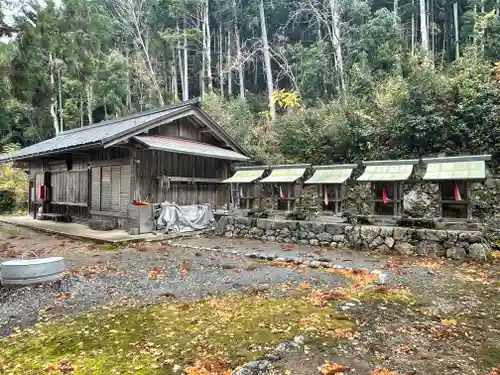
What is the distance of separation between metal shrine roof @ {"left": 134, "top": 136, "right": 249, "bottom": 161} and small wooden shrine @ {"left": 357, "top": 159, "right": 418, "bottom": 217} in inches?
239

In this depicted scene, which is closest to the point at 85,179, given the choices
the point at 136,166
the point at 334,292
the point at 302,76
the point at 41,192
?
the point at 41,192

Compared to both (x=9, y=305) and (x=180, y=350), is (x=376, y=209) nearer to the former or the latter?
(x=180, y=350)

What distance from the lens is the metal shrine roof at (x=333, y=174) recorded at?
9787 mm

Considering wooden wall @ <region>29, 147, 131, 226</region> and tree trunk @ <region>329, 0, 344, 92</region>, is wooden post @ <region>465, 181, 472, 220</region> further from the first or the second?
tree trunk @ <region>329, 0, 344, 92</region>

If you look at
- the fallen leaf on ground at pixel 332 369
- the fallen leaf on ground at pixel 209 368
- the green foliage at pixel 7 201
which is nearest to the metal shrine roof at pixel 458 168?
the fallen leaf on ground at pixel 332 369

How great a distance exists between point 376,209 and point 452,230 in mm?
2227

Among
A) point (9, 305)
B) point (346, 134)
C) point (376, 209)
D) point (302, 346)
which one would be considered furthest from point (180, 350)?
point (346, 134)

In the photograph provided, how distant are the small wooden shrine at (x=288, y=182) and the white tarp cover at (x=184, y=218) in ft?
10.8

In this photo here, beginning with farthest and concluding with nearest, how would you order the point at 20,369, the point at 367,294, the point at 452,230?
the point at 452,230
the point at 367,294
the point at 20,369

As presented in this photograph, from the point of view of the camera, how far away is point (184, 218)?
1232cm

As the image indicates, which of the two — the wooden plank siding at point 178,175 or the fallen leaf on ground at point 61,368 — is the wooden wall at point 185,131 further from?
the fallen leaf on ground at point 61,368

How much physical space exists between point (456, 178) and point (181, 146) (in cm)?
900

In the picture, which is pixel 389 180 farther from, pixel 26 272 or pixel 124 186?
pixel 124 186

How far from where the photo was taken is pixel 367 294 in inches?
206
